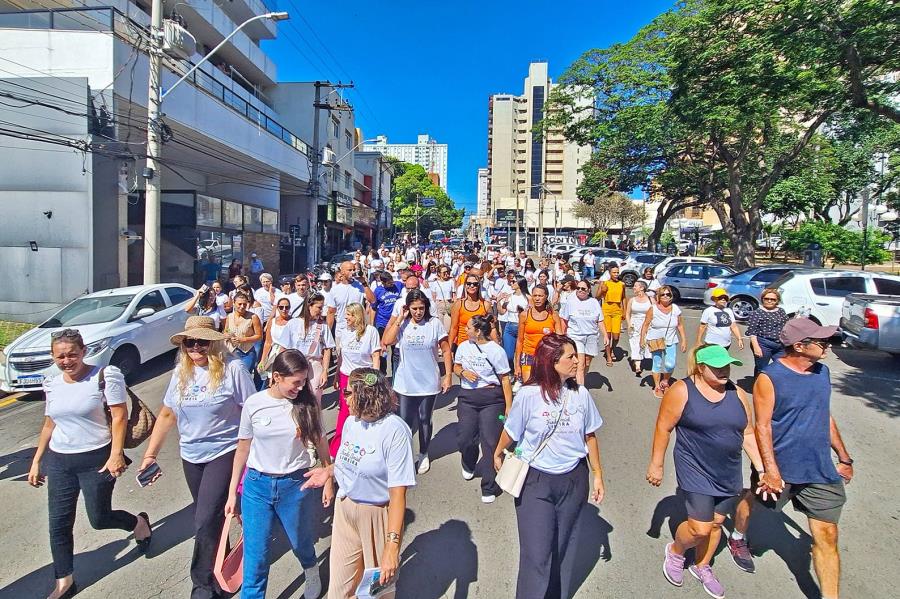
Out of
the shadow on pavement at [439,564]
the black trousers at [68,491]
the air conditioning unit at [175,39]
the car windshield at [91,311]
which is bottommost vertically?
the shadow on pavement at [439,564]

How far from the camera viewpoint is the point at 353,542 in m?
2.66

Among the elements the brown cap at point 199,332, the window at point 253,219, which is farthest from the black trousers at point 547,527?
the window at point 253,219

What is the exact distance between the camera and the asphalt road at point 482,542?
335cm

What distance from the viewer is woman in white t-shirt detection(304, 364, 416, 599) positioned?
2613 millimetres

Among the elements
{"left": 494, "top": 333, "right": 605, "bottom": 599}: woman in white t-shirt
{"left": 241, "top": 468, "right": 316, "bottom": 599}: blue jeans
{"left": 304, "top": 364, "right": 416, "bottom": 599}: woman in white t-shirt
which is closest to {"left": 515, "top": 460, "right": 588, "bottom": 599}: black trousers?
{"left": 494, "top": 333, "right": 605, "bottom": 599}: woman in white t-shirt

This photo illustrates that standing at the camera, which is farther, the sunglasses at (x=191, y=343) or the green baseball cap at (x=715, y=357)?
the sunglasses at (x=191, y=343)

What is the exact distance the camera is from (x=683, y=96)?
51.4 ft

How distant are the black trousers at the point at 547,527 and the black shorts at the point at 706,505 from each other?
2.65 ft

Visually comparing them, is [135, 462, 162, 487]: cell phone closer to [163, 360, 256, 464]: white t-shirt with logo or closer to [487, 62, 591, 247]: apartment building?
[163, 360, 256, 464]: white t-shirt with logo

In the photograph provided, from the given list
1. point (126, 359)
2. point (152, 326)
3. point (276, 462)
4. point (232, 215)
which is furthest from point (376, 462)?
point (232, 215)

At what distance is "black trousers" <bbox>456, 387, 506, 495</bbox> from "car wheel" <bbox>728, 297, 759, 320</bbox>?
11694mm

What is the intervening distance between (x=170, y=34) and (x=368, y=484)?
1279cm

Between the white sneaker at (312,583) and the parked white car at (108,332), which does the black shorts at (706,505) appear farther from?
the parked white car at (108,332)

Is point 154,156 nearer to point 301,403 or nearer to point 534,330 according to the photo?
point 534,330
